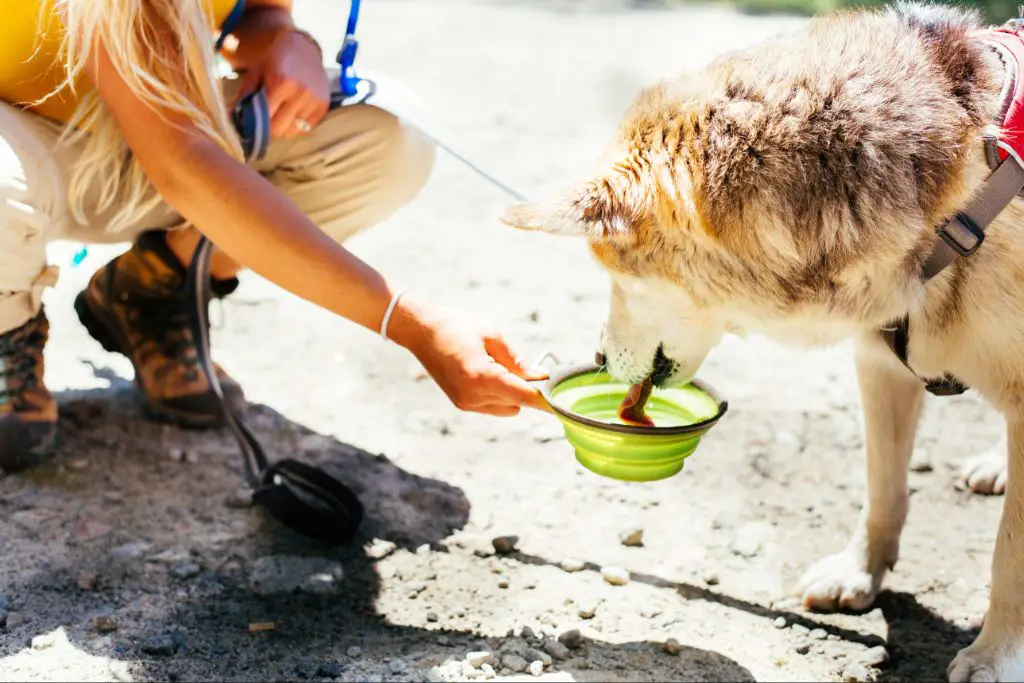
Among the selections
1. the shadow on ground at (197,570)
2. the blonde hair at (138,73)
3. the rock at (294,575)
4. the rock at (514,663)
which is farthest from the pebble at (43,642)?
the blonde hair at (138,73)

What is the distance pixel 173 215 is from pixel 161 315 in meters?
0.30

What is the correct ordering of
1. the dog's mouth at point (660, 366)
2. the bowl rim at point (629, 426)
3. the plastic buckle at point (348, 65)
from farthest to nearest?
the plastic buckle at point (348, 65), the dog's mouth at point (660, 366), the bowl rim at point (629, 426)

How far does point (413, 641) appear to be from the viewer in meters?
2.36

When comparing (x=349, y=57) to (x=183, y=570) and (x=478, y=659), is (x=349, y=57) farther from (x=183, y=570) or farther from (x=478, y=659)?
(x=478, y=659)

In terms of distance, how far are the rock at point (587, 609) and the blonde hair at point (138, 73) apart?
50.8 inches

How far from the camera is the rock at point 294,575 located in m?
2.51

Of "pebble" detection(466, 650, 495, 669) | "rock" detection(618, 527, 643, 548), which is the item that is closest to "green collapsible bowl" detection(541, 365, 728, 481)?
"rock" detection(618, 527, 643, 548)

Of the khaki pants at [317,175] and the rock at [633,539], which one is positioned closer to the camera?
the khaki pants at [317,175]

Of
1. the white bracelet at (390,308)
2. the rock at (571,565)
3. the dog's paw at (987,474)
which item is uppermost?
the white bracelet at (390,308)

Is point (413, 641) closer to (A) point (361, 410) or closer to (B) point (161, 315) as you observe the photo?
(A) point (361, 410)

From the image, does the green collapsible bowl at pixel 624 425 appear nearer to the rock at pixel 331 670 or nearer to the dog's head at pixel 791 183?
the dog's head at pixel 791 183

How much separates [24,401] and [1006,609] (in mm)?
2343

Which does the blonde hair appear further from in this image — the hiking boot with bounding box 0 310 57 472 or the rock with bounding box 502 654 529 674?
the rock with bounding box 502 654 529 674

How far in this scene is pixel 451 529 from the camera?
2791 millimetres
